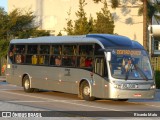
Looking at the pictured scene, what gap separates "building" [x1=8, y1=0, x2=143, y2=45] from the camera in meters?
60.1

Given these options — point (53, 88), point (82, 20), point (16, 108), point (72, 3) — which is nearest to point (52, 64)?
point (53, 88)

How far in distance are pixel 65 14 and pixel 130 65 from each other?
132ft

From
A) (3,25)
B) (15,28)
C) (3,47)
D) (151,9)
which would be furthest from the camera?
(15,28)

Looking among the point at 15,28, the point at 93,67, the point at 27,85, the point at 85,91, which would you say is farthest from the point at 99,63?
the point at 15,28

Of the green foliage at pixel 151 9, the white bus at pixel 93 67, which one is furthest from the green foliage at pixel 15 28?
the white bus at pixel 93 67

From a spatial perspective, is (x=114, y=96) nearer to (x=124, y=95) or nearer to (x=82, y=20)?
(x=124, y=95)

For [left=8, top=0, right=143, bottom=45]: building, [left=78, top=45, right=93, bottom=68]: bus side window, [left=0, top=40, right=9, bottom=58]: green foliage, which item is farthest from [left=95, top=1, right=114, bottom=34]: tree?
[left=78, top=45, right=93, bottom=68]: bus side window

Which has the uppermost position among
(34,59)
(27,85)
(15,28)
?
(15,28)

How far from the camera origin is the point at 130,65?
74.6 ft

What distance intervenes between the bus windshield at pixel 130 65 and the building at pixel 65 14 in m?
36.4

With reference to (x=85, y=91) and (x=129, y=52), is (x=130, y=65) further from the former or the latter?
(x=85, y=91)

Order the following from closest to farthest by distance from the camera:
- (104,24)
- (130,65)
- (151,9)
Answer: (130,65) < (151,9) < (104,24)

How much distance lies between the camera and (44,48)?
90.1 ft

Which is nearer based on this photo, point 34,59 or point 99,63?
point 99,63
